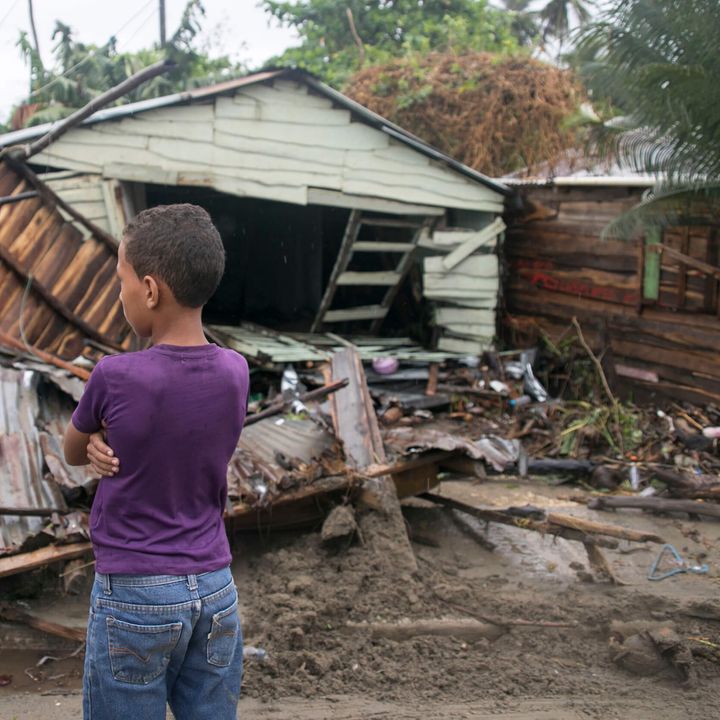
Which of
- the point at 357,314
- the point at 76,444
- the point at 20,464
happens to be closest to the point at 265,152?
the point at 357,314

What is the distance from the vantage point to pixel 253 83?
10.0 meters

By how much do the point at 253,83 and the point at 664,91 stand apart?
4748 mm

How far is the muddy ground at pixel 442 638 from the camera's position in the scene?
4.23 metres

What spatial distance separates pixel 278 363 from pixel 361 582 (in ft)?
17.2

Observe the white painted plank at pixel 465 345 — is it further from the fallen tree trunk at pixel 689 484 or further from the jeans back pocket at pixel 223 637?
the jeans back pocket at pixel 223 637

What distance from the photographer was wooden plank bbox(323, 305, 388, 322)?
12.0m

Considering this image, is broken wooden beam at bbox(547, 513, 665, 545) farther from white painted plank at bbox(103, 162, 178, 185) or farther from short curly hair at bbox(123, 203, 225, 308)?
white painted plank at bbox(103, 162, 178, 185)

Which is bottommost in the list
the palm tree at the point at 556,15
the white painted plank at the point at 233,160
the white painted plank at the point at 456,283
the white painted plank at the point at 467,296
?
the white painted plank at the point at 467,296

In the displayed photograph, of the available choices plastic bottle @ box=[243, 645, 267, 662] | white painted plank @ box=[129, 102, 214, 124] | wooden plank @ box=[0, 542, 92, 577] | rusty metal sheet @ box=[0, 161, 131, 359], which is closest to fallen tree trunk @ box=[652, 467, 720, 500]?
plastic bottle @ box=[243, 645, 267, 662]

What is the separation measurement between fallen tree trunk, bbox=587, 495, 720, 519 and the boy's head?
20.0 ft

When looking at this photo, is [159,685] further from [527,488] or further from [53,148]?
[53,148]

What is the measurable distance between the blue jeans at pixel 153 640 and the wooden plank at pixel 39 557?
2.76 m

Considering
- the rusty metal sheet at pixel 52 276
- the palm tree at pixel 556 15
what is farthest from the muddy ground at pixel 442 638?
the palm tree at pixel 556 15

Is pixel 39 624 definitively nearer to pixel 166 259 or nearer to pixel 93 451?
pixel 93 451
